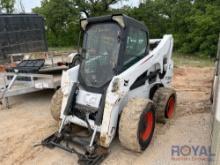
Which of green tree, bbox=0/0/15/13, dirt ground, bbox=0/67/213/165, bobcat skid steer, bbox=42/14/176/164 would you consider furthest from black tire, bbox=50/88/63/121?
green tree, bbox=0/0/15/13

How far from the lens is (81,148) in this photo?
12.1 ft

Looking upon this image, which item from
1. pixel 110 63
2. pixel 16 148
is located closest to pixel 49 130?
pixel 16 148

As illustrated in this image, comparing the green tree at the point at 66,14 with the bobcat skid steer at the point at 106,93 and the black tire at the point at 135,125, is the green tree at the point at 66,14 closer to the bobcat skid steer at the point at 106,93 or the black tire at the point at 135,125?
the bobcat skid steer at the point at 106,93

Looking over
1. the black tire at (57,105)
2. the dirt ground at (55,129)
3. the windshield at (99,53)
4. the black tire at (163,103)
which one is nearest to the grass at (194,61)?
the dirt ground at (55,129)

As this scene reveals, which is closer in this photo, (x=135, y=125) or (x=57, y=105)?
(x=135, y=125)

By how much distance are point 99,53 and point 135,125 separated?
1.31 meters

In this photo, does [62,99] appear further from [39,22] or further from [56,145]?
[39,22]

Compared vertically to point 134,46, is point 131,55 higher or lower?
lower

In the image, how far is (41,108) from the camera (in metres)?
5.59

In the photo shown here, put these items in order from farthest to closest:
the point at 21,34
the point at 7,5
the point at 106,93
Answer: the point at 7,5 < the point at 21,34 < the point at 106,93

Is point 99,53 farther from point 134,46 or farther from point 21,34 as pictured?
point 21,34

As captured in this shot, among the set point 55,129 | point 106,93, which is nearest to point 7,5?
point 55,129

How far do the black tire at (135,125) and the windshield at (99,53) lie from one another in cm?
59

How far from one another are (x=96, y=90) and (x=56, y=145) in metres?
1.00
